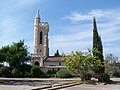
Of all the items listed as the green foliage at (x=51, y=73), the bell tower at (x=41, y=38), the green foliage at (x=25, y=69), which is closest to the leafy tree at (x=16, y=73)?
the green foliage at (x=25, y=69)

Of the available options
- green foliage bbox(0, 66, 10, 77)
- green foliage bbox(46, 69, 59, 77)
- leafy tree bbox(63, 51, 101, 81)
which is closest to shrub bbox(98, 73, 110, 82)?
leafy tree bbox(63, 51, 101, 81)

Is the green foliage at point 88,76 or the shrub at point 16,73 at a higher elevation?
the shrub at point 16,73

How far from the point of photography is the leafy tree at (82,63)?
3722 centimetres

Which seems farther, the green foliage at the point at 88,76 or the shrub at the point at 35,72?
the shrub at the point at 35,72

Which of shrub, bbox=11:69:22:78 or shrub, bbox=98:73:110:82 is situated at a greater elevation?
shrub, bbox=11:69:22:78

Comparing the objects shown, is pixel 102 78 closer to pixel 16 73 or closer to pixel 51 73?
pixel 16 73

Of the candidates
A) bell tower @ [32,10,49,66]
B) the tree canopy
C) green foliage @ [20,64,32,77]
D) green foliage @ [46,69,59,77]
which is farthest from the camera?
bell tower @ [32,10,49,66]

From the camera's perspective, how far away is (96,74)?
38.5m

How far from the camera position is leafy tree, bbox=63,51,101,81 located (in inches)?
1465

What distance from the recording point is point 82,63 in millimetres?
37219

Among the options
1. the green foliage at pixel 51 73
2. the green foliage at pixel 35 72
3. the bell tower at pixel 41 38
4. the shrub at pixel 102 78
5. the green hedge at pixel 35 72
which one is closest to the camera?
the shrub at pixel 102 78

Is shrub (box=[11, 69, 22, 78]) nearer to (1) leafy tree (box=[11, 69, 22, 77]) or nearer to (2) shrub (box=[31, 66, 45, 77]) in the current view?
(1) leafy tree (box=[11, 69, 22, 77])

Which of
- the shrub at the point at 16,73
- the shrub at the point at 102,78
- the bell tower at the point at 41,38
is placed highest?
the bell tower at the point at 41,38

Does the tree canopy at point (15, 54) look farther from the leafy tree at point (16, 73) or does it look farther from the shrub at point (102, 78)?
the shrub at point (102, 78)
